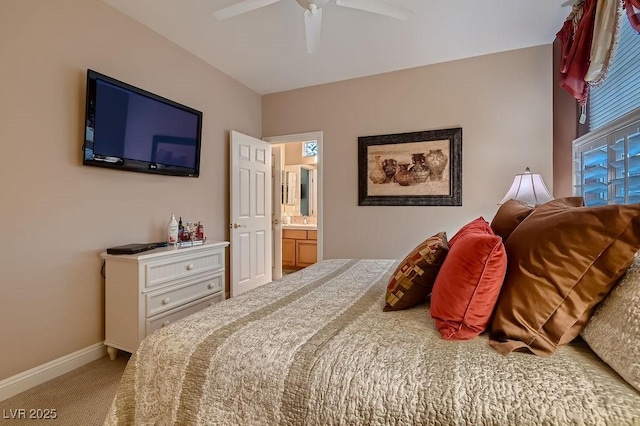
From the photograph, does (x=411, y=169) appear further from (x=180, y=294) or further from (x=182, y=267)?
(x=180, y=294)

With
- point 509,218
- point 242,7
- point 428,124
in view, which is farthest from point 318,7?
point 428,124

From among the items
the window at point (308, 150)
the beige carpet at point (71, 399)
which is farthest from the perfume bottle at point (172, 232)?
the window at point (308, 150)

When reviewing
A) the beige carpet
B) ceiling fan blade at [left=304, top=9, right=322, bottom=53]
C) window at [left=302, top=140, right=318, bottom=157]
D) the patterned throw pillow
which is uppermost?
ceiling fan blade at [left=304, top=9, right=322, bottom=53]

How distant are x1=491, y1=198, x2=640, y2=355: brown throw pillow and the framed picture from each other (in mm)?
2426

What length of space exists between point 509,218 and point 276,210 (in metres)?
3.51

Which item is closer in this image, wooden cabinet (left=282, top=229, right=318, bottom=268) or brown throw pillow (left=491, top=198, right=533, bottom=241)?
brown throw pillow (left=491, top=198, right=533, bottom=241)

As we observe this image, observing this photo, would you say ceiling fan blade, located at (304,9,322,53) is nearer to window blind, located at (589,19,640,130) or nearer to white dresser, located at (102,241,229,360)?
window blind, located at (589,19,640,130)

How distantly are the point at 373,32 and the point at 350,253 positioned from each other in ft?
7.79

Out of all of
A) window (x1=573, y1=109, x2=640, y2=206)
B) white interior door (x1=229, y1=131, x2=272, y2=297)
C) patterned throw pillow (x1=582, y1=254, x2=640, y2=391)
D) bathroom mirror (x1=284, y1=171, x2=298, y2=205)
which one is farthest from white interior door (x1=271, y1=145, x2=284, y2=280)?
patterned throw pillow (x1=582, y1=254, x2=640, y2=391)

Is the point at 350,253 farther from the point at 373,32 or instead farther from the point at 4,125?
the point at 4,125

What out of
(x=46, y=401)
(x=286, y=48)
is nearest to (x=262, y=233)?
(x=286, y=48)

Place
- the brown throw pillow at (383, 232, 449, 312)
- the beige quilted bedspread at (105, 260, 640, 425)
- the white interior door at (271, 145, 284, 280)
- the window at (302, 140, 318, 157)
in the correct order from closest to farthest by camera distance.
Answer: the beige quilted bedspread at (105, 260, 640, 425), the brown throw pillow at (383, 232, 449, 312), the white interior door at (271, 145, 284, 280), the window at (302, 140, 318, 157)

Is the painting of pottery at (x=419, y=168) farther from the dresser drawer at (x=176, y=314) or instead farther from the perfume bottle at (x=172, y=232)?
the perfume bottle at (x=172, y=232)

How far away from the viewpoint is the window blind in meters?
1.71
